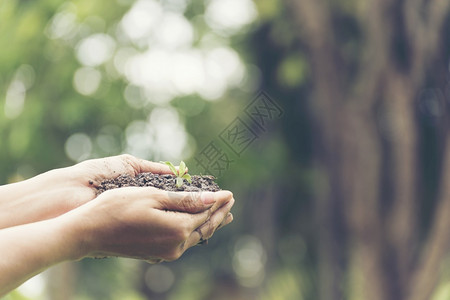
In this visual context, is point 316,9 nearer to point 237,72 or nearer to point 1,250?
point 237,72

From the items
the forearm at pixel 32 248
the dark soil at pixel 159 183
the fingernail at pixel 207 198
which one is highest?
the fingernail at pixel 207 198

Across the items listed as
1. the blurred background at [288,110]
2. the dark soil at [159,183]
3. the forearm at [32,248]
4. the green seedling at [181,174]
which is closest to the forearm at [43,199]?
the dark soil at [159,183]

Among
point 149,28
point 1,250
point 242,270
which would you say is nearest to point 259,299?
point 242,270

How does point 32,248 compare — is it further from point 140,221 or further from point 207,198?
point 207,198

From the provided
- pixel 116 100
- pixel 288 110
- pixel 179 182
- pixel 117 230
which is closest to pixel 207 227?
pixel 179 182

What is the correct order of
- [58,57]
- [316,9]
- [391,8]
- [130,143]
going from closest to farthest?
1. [391,8]
2. [316,9]
3. [58,57]
4. [130,143]

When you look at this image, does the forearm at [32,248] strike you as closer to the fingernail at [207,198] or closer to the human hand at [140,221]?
the human hand at [140,221]
